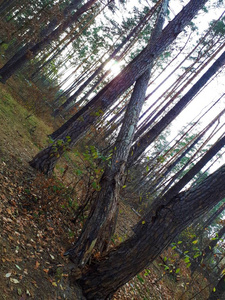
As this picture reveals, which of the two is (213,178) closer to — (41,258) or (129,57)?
(41,258)

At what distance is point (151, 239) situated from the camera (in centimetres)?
337

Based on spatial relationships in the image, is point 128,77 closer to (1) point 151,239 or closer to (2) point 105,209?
(2) point 105,209

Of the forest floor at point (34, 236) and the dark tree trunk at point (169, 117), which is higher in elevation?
the dark tree trunk at point (169, 117)

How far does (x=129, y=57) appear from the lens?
2252 centimetres

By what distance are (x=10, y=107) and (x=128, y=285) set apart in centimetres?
A: 770

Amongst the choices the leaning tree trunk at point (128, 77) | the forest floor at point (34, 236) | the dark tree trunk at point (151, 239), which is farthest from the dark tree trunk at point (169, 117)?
the dark tree trunk at point (151, 239)

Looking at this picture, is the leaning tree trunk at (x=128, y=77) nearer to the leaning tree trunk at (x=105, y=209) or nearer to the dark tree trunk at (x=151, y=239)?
the leaning tree trunk at (x=105, y=209)

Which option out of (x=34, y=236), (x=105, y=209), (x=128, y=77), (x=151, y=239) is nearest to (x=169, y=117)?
(x=128, y=77)

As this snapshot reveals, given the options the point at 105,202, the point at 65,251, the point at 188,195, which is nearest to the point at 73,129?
the point at 105,202

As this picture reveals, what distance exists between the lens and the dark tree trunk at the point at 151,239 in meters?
3.23

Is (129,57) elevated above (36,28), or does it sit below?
above

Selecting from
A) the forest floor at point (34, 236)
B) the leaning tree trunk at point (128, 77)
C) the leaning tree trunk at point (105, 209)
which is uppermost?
the leaning tree trunk at point (128, 77)

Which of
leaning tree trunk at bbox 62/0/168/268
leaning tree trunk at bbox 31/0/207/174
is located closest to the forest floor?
leaning tree trunk at bbox 62/0/168/268

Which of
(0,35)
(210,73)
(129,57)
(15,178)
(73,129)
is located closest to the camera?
(15,178)
